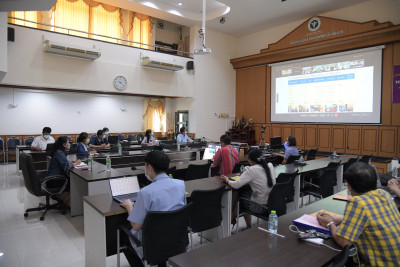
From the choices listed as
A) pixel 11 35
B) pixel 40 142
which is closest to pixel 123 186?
pixel 40 142

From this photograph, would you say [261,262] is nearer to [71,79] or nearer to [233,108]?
[71,79]

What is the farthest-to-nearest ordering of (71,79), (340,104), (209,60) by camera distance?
(209,60) → (340,104) → (71,79)

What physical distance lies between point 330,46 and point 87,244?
9.43 metres

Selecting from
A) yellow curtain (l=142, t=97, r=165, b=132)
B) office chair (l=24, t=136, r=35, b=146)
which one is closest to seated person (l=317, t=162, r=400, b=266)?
office chair (l=24, t=136, r=35, b=146)

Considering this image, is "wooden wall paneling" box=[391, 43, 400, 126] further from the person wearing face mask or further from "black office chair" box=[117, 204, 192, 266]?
the person wearing face mask

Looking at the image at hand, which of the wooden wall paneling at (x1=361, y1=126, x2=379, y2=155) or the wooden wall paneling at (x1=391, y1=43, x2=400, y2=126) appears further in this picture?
the wooden wall paneling at (x1=361, y1=126, x2=379, y2=155)

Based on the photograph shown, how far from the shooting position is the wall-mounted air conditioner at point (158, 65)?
943 cm

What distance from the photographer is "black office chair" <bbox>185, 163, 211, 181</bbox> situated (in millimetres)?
4246

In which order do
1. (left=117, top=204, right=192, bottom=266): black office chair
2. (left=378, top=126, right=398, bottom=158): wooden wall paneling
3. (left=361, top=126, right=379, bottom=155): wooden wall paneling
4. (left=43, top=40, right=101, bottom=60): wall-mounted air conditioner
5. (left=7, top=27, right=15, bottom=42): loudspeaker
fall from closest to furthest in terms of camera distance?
(left=117, top=204, right=192, bottom=266): black office chair, (left=7, top=27, right=15, bottom=42): loudspeaker, (left=43, top=40, right=101, bottom=60): wall-mounted air conditioner, (left=378, top=126, right=398, bottom=158): wooden wall paneling, (left=361, top=126, right=379, bottom=155): wooden wall paneling

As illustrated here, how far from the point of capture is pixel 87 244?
2.59 metres

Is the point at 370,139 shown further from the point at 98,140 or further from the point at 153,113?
the point at 153,113

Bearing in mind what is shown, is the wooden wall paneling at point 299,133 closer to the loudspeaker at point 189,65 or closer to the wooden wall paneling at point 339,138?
the wooden wall paneling at point 339,138

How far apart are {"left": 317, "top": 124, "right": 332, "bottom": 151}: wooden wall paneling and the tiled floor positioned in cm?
671

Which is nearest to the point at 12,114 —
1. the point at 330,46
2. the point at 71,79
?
the point at 71,79
